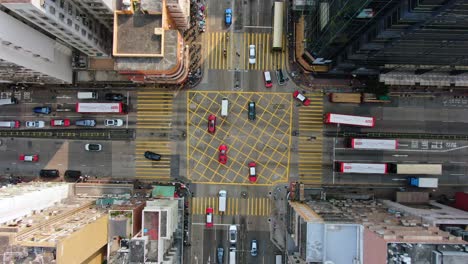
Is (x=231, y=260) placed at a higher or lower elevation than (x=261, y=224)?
lower

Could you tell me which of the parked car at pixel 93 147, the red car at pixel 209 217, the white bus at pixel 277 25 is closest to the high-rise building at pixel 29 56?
the parked car at pixel 93 147

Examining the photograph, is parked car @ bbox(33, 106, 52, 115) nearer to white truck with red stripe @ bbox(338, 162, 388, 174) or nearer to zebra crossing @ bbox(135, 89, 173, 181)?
zebra crossing @ bbox(135, 89, 173, 181)

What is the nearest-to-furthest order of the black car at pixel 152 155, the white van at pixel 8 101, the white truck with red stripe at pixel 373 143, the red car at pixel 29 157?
1. the white truck with red stripe at pixel 373 143
2. the black car at pixel 152 155
3. the red car at pixel 29 157
4. the white van at pixel 8 101

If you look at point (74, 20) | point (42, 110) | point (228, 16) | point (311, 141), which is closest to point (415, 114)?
point (311, 141)

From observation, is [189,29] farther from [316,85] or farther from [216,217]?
[216,217]

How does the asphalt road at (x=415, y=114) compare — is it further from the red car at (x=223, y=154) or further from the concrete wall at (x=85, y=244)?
the concrete wall at (x=85, y=244)

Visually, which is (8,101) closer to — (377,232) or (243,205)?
(243,205)

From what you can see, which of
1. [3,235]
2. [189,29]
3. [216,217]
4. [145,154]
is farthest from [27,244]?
[189,29]

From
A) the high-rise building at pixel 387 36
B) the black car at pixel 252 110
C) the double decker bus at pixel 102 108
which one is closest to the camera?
the high-rise building at pixel 387 36
